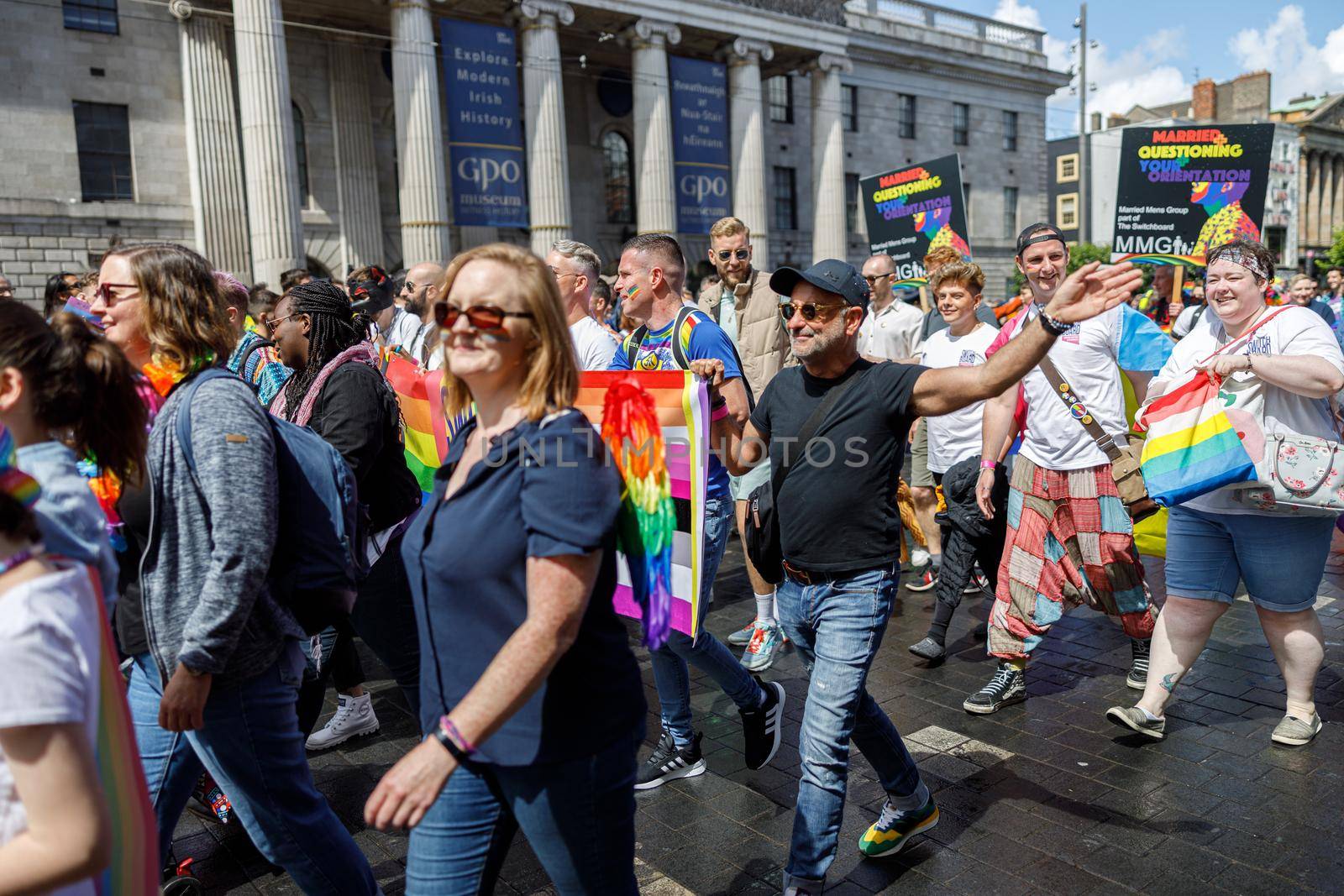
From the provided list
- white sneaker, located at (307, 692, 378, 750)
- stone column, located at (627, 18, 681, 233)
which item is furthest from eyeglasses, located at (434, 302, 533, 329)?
stone column, located at (627, 18, 681, 233)

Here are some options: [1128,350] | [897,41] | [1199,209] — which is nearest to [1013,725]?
[1128,350]

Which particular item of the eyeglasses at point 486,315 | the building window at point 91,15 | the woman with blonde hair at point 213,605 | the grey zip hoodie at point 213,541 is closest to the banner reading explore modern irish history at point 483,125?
the building window at point 91,15

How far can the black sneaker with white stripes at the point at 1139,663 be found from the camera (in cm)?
512

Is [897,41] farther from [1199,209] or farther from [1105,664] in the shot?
[1105,664]

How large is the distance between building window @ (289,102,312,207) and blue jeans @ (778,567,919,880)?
76.6ft

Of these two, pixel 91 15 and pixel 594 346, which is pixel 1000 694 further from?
pixel 91 15

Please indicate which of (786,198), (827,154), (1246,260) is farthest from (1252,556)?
(786,198)

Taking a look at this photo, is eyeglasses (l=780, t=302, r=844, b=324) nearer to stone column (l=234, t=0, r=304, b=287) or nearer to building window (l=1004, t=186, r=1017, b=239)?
stone column (l=234, t=0, r=304, b=287)

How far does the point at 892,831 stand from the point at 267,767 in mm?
2124

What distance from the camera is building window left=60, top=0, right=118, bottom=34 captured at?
20797 millimetres

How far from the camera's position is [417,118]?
2202cm

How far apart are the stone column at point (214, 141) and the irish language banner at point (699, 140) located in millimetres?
11006

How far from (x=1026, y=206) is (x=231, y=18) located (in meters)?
31.6

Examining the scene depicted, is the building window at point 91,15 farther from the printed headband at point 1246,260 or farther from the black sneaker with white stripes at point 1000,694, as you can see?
the printed headband at point 1246,260
